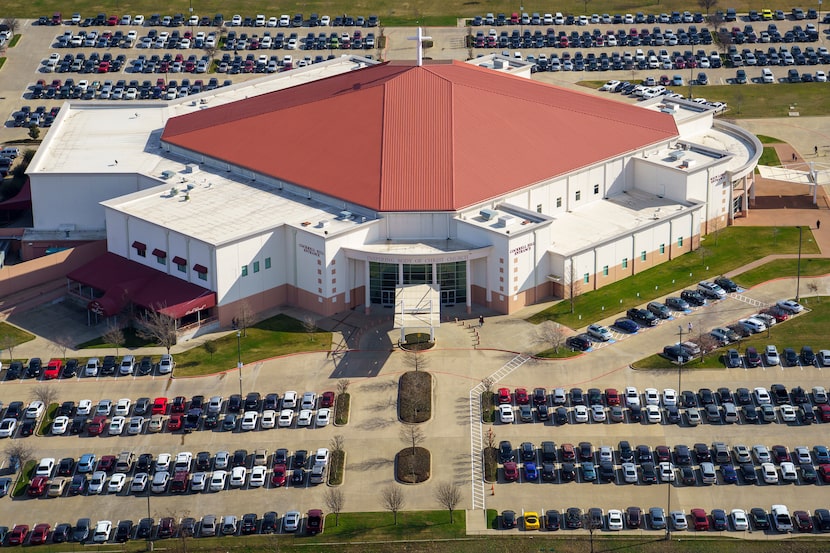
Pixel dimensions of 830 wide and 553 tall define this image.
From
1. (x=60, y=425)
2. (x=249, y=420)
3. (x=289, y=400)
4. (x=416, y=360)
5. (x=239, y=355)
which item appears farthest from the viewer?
(x=239, y=355)

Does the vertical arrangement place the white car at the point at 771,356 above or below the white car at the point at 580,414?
above

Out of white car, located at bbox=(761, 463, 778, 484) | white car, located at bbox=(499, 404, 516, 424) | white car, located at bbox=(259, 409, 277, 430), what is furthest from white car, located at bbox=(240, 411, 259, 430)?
white car, located at bbox=(761, 463, 778, 484)

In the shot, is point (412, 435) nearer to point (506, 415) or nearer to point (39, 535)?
point (506, 415)

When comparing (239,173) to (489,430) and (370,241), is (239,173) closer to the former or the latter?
(370,241)

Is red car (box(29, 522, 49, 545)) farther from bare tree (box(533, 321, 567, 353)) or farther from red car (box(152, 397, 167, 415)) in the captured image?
bare tree (box(533, 321, 567, 353))

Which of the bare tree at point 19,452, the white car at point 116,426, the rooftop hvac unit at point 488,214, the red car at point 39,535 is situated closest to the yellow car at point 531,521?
the white car at point 116,426

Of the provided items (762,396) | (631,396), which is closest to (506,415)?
(631,396)

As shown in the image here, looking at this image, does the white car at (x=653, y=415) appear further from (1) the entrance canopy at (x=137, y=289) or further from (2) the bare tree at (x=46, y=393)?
(2) the bare tree at (x=46, y=393)
